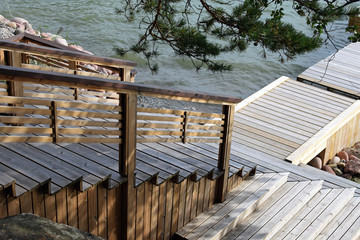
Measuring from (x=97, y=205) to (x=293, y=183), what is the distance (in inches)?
110

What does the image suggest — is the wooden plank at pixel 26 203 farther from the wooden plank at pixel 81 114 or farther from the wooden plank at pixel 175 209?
the wooden plank at pixel 175 209

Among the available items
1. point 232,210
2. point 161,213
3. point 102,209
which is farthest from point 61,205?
point 232,210

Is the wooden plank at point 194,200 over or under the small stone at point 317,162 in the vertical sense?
over

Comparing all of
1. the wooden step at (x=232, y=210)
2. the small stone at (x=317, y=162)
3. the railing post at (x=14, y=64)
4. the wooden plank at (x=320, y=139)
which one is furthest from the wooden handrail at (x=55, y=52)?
the small stone at (x=317, y=162)

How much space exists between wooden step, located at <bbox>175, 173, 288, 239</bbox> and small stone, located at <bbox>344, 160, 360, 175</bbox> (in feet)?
10.3

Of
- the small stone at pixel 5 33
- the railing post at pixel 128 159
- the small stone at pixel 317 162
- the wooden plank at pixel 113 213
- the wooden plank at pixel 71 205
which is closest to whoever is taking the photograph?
the wooden plank at pixel 71 205

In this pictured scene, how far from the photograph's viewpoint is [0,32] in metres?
9.49

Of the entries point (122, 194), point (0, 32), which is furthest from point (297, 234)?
point (0, 32)

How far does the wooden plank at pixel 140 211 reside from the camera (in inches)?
148

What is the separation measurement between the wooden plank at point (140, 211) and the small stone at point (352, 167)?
200 inches

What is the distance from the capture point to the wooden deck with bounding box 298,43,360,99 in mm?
9695

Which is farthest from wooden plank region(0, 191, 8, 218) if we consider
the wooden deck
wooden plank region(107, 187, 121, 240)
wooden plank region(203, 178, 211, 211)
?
the wooden deck

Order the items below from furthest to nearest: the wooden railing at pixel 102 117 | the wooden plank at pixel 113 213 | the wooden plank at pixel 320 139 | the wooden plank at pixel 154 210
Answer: the wooden plank at pixel 320 139
the wooden plank at pixel 154 210
the wooden plank at pixel 113 213
the wooden railing at pixel 102 117

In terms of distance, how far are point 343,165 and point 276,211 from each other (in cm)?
374
